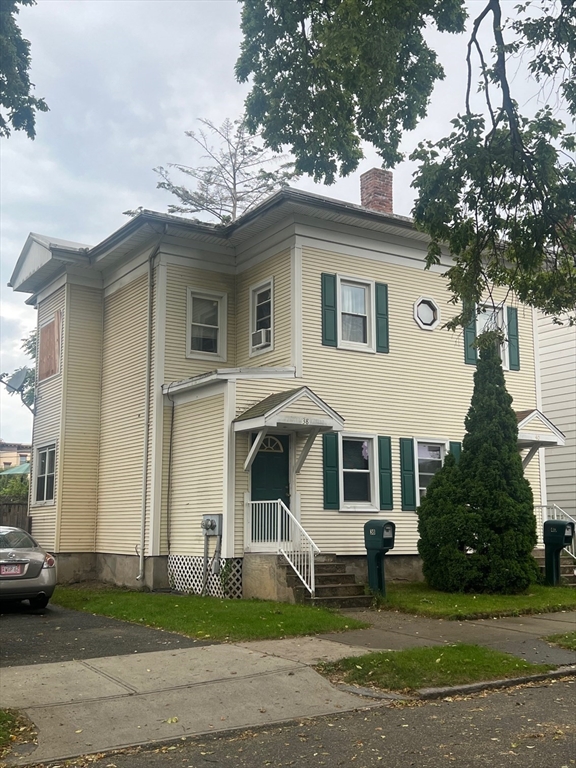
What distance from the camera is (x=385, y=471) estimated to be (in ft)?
55.2

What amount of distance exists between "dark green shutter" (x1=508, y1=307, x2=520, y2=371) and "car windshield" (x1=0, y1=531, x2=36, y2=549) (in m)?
11.6

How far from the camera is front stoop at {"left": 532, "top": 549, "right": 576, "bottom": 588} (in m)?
16.0

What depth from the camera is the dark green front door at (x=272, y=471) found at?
1543 cm

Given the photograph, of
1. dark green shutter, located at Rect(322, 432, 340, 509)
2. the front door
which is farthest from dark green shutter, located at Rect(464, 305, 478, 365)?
the front door

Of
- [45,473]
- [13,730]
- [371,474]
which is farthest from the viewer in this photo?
[45,473]

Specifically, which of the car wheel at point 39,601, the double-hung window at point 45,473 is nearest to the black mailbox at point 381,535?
the car wheel at point 39,601

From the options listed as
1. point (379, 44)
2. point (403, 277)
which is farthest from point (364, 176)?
point (379, 44)

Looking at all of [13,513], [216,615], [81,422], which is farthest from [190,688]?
[13,513]

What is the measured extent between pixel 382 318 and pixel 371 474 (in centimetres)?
338

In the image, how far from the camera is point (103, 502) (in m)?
18.8

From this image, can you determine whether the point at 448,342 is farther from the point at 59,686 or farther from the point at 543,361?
the point at 59,686

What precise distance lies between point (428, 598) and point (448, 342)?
22.5 feet

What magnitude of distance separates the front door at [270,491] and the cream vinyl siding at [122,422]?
3098 mm

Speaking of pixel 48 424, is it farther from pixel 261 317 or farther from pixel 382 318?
pixel 382 318
